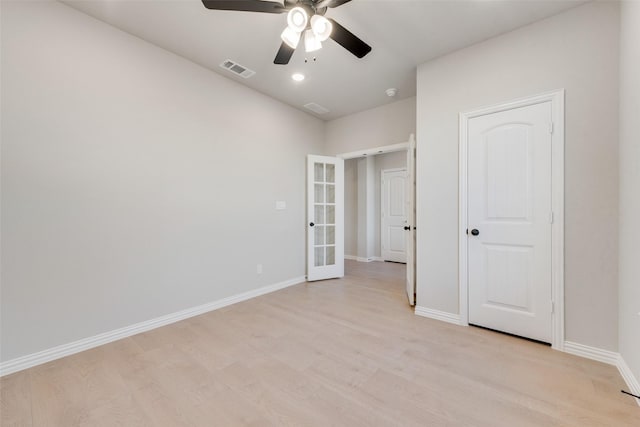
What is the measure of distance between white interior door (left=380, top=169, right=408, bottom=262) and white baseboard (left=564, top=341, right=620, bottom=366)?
12.2 ft

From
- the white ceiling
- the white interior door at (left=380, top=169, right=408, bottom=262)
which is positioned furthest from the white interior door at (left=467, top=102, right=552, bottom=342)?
the white interior door at (left=380, top=169, right=408, bottom=262)

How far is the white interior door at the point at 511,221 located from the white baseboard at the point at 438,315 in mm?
137

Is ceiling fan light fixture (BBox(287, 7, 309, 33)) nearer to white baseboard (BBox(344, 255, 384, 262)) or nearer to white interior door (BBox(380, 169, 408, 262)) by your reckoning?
white interior door (BBox(380, 169, 408, 262))

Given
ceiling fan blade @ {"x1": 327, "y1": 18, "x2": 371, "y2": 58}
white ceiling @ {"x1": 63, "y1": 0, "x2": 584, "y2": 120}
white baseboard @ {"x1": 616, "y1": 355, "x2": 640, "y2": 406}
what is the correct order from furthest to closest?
white ceiling @ {"x1": 63, "y1": 0, "x2": 584, "y2": 120}, ceiling fan blade @ {"x1": 327, "y1": 18, "x2": 371, "y2": 58}, white baseboard @ {"x1": 616, "y1": 355, "x2": 640, "y2": 406}

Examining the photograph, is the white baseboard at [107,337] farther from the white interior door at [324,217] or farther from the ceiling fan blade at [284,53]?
the ceiling fan blade at [284,53]

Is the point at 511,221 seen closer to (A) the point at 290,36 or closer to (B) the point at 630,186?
(B) the point at 630,186

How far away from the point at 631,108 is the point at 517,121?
686 mm

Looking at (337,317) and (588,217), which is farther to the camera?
(337,317)

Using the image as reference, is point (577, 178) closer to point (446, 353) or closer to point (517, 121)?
point (517, 121)

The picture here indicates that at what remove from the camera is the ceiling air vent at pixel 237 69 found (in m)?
2.93

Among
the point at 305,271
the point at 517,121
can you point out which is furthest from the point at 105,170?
the point at 517,121

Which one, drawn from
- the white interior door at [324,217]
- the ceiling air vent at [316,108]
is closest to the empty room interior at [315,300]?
the ceiling air vent at [316,108]

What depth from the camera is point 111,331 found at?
2320 mm

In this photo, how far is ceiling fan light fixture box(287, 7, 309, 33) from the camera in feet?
5.69
